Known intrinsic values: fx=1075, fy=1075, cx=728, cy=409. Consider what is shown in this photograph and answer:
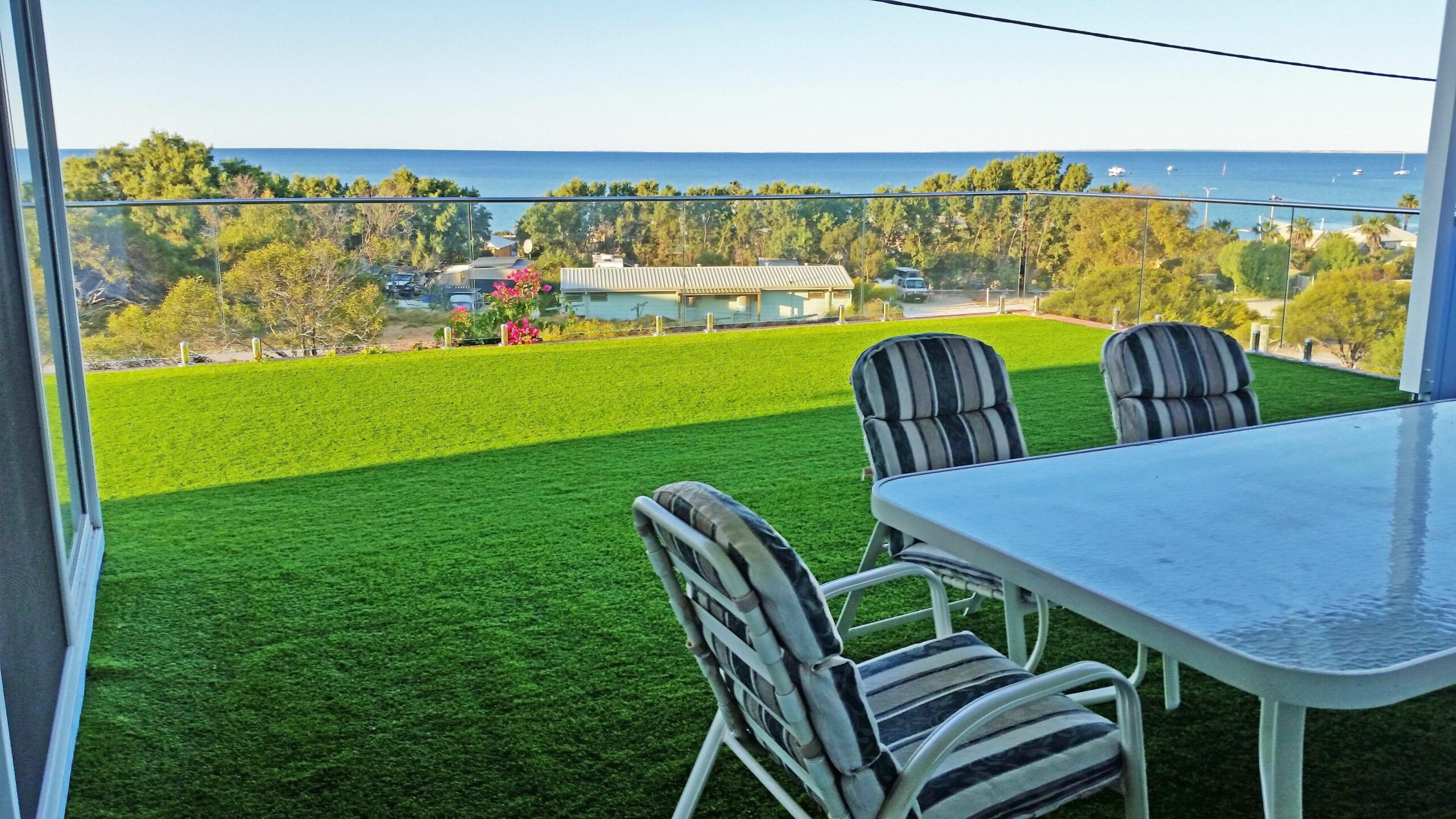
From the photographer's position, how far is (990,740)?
1709 millimetres

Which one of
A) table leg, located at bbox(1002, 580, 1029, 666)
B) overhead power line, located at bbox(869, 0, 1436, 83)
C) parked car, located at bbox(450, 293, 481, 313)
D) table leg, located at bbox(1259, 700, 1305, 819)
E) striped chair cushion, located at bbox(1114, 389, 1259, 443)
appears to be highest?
overhead power line, located at bbox(869, 0, 1436, 83)

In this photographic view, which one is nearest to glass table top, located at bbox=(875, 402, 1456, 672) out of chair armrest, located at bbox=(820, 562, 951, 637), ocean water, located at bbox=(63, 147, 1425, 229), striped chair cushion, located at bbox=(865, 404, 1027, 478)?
chair armrest, located at bbox=(820, 562, 951, 637)

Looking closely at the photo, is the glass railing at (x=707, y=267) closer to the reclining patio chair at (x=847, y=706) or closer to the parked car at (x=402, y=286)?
the parked car at (x=402, y=286)

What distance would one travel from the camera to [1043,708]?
1812 millimetres

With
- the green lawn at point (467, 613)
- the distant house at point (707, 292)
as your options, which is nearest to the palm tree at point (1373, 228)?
the green lawn at point (467, 613)

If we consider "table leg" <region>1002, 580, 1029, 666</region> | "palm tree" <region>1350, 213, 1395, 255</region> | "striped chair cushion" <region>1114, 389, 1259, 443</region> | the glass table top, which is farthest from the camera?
"palm tree" <region>1350, 213, 1395, 255</region>

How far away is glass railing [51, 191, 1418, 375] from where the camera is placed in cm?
728

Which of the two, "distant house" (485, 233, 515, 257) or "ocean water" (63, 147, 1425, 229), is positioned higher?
"ocean water" (63, 147, 1425, 229)

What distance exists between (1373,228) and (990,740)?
7.00 metres

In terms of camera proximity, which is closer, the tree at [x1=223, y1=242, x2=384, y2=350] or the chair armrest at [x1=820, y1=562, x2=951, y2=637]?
the chair armrest at [x1=820, y1=562, x2=951, y2=637]

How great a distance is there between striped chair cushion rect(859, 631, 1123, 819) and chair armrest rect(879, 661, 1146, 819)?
3cm

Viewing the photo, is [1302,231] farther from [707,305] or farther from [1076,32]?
[707,305]

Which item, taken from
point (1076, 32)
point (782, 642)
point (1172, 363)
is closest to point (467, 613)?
point (782, 642)

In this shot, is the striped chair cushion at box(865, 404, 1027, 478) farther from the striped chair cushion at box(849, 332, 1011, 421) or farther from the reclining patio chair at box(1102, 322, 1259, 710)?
the reclining patio chair at box(1102, 322, 1259, 710)
